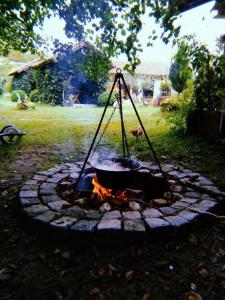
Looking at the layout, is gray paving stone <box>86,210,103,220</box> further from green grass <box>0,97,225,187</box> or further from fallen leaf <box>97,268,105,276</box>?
green grass <box>0,97,225,187</box>

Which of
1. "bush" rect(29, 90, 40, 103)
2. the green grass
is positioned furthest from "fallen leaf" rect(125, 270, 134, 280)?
"bush" rect(29, 90, 40, 103)

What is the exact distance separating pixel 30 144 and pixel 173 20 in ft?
17.1

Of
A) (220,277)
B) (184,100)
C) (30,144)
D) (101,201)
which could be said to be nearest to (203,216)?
(220,277)

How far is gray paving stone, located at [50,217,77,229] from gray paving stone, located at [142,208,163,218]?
790mm

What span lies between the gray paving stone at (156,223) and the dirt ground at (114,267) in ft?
0.46

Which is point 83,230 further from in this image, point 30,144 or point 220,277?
point 30,144

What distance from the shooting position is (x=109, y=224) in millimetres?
2531

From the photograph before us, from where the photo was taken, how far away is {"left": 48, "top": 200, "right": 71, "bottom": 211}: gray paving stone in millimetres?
2913

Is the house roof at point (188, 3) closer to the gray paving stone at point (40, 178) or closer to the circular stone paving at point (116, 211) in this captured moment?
the circular stone paving at point (116, 211)

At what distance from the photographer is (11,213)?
305 cm

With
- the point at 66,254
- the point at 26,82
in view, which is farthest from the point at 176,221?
the point at 26,82

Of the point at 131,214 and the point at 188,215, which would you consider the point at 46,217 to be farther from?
the point at 188,215

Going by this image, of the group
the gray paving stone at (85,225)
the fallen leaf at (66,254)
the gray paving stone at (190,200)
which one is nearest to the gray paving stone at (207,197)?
the gray paving stone at (190,200)

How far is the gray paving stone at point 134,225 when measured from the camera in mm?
2463
